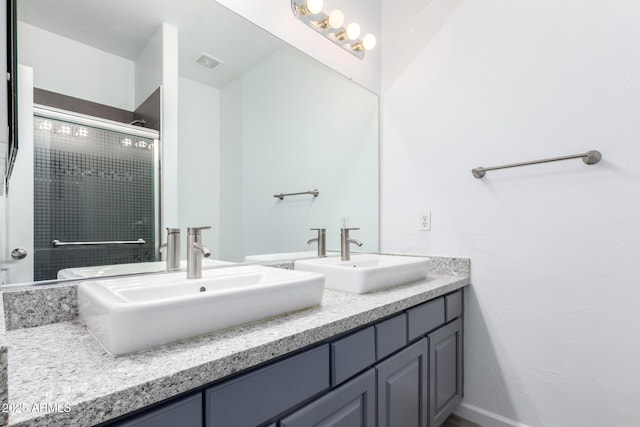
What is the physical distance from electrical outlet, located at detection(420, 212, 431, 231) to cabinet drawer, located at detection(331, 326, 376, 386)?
914mm

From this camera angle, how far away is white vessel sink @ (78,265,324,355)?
0.64 metres

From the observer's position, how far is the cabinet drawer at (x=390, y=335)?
1.07m

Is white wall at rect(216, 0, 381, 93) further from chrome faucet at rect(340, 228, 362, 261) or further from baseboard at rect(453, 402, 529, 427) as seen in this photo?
baseboard at rect(453, 402, 529, 427)

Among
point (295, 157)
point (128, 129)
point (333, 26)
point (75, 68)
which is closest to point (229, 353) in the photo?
point (128, 129)

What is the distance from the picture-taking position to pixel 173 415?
0.58 m

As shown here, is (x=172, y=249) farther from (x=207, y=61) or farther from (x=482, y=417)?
(x=482, y=417)

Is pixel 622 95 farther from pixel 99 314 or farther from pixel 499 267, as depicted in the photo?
pixel 99 314

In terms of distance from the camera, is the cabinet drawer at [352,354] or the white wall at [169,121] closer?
the cabinet drawer at [352,354]

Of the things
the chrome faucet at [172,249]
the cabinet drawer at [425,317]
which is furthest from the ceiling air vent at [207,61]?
the cabinet drawer at [425,317]

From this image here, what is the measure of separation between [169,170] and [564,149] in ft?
5.13

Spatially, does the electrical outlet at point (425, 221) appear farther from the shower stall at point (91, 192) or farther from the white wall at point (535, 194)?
→ the shower stall at point (91, 192)

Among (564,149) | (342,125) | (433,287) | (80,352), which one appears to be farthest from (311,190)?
(80,352)

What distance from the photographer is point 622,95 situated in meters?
1.26

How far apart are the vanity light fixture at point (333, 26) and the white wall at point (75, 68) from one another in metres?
0.91
